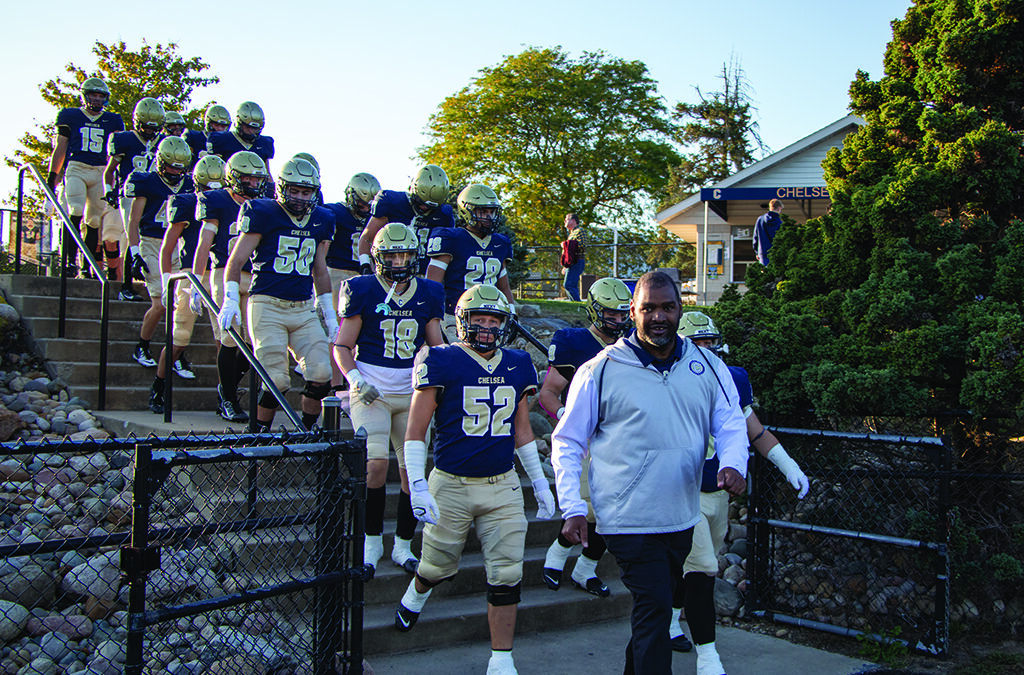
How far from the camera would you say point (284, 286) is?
6.47 m

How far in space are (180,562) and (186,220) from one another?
11.7ft

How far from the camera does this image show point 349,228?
28.6ft

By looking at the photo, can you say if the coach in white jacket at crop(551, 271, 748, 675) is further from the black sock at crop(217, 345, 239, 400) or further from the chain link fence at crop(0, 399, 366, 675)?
the black sock at crop(217, 345, 239, 400)

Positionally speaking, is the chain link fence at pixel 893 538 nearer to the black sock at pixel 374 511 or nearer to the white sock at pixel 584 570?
the white sock at pixel 584 570

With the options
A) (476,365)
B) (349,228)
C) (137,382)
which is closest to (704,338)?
(476,365)

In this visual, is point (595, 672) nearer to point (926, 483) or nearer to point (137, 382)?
point (926, 483)

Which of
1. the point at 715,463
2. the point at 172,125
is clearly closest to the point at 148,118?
the point at 172,125

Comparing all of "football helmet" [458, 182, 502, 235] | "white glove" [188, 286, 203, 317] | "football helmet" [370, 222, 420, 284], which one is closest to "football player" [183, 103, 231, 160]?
"white glove" [188, 286, 203, 317]

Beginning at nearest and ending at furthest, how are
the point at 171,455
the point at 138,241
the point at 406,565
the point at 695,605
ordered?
the point at 171,455 → the point at 695,605 → the point at 406,565 → the point at 138,241

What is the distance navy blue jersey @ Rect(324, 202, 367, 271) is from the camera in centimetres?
865

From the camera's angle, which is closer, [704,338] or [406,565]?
[406,565]

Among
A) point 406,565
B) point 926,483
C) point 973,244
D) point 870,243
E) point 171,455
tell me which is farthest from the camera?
point 870,243

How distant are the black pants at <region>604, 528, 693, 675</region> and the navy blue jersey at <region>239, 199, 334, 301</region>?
360cm

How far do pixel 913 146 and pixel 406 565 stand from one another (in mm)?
5652
